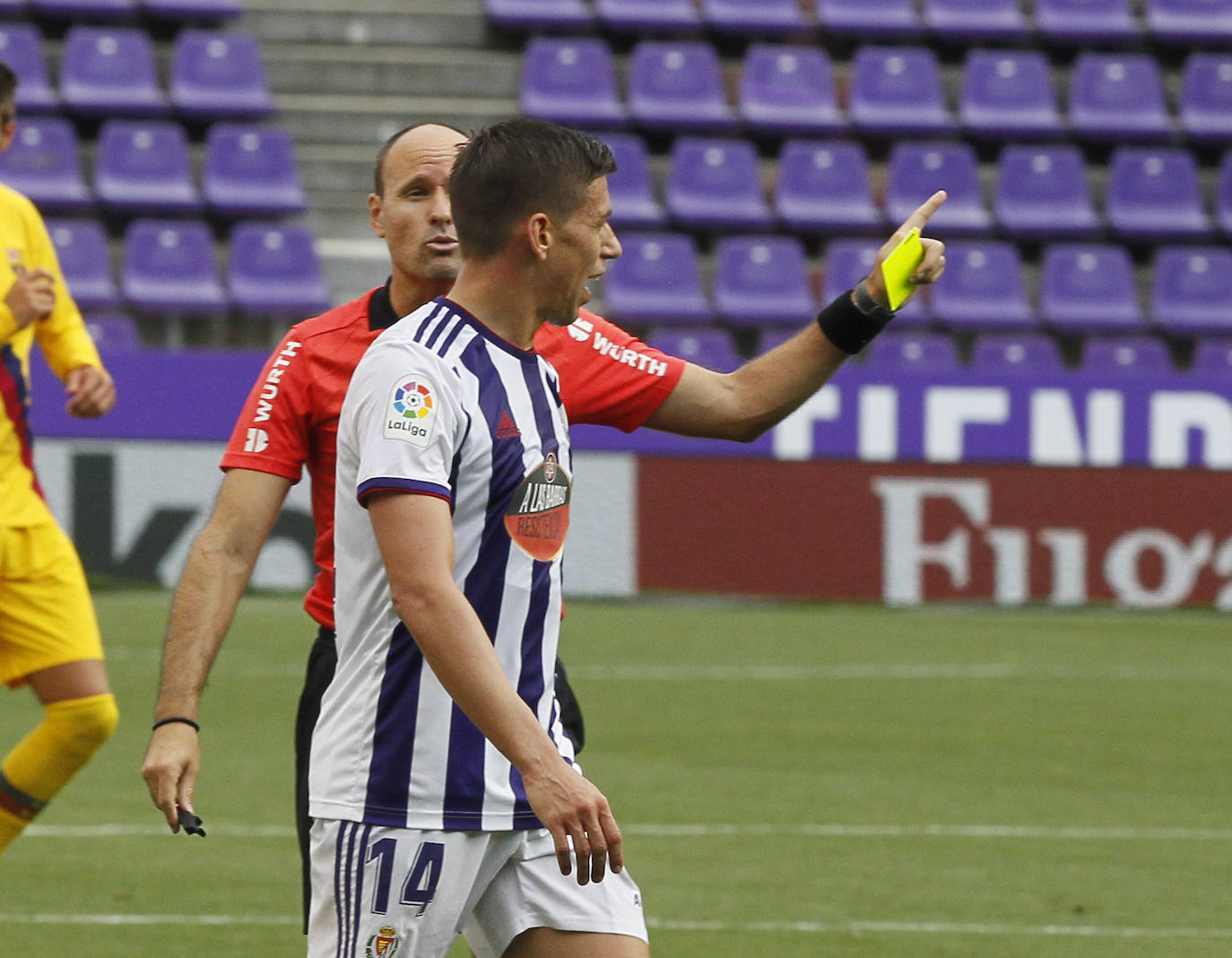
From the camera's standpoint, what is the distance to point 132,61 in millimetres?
15508

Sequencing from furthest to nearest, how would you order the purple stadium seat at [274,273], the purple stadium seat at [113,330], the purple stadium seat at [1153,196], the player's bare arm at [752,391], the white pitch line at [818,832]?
the purple stadium seat at [1153,196]
the purple stadium seat at [274,273]
the purple stadium seat at [113,330]
the white pitch line at [818,832]
the player's bare arm at [752,391]

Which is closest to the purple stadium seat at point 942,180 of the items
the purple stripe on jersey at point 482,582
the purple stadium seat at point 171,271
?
the purple stadium seat at point 171,271

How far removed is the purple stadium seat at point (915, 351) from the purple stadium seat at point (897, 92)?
2.53 m

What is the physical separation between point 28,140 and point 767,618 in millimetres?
6830

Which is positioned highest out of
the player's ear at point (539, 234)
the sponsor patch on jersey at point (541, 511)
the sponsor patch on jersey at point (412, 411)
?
the player's ear at point (539, 234)

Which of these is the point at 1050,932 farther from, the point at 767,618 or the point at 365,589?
the point at 767,618

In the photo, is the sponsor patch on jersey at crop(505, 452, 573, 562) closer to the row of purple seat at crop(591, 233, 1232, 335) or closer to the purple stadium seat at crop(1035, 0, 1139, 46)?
the row of purple seat at crop(591, 233, 1232, 335)

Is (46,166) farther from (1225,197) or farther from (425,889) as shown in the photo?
(425,889)

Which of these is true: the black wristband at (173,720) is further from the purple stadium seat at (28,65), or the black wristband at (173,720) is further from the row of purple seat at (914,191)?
the purple stadium seat at (28,65)

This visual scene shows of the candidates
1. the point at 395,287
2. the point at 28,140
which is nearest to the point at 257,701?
the point at 395,287

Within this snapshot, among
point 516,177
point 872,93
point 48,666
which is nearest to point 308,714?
point 516,177

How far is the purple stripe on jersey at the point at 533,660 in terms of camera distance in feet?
9.30

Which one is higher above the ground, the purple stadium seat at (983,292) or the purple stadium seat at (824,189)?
the purple stadium seat at (824,189)

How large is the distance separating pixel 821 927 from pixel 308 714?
2.18 metres
